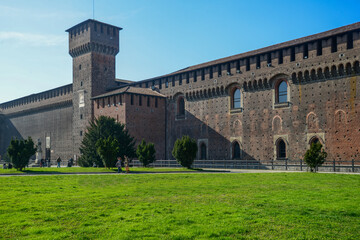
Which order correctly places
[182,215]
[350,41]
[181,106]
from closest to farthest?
1. [182,215]
2. [350,41]
3. [181,106]

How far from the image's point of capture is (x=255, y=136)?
3053 cm

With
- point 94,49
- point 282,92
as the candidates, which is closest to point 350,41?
point 282,92

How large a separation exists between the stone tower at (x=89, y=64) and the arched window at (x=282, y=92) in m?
20.3

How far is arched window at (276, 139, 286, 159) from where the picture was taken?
2886 centimetres

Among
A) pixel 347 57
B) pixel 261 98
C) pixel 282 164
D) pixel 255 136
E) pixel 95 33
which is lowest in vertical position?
pixel 282 164

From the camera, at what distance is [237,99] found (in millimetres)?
32594

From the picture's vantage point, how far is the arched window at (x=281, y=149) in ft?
94.7

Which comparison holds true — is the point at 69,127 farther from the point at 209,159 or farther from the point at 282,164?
the point at 282,164

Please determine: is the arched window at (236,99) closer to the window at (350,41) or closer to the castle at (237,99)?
the castle at (237,99)

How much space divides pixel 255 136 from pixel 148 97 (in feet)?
38.0

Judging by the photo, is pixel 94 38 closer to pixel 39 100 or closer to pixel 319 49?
pixel 39 100

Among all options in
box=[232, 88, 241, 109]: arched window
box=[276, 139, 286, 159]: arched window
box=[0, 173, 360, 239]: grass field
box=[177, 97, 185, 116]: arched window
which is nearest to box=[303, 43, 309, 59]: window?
box=[276, 139, 286, 159]: arched window

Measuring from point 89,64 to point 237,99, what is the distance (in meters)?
17.9

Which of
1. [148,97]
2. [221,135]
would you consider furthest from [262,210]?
[148,97]
